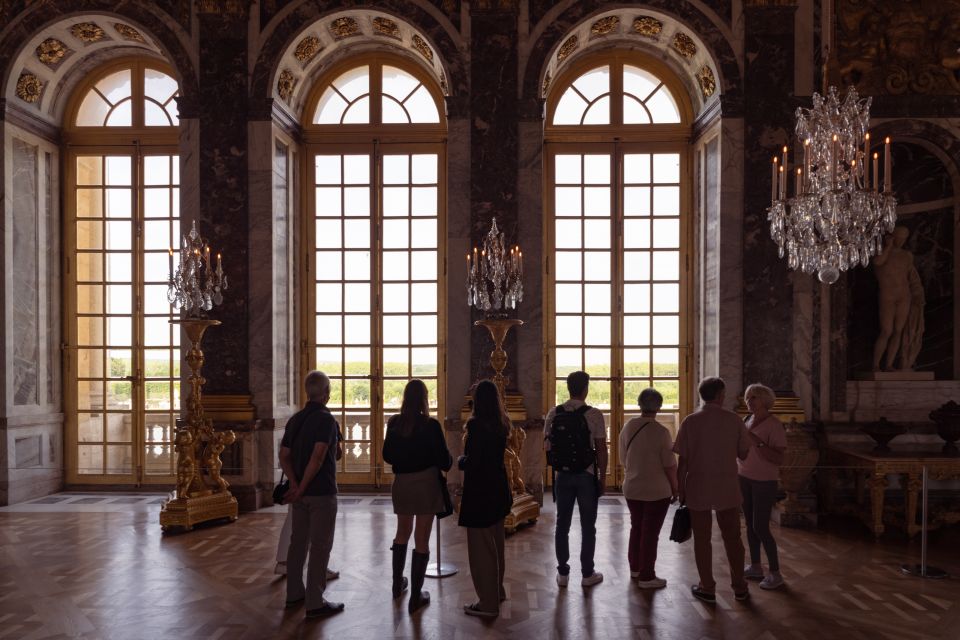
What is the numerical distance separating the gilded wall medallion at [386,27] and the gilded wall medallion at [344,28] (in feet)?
0.74

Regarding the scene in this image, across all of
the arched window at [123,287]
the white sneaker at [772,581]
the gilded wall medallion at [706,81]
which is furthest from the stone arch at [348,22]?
the white sneaker at [772,581]

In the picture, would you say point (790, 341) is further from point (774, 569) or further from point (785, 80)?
point (774, 569)

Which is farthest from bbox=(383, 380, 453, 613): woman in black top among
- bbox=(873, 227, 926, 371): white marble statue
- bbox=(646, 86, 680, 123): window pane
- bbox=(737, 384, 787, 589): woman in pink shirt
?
bbox=(646, 86, 680, 123): window pane

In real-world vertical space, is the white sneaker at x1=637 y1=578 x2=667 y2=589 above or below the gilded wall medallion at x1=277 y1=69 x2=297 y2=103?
below

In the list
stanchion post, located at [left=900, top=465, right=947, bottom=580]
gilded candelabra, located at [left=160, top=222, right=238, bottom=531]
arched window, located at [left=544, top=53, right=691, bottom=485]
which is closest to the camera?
stanchion post, located at [left=900, top=465, right=947, bottom=580]

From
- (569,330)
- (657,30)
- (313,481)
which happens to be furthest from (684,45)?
(313,481)

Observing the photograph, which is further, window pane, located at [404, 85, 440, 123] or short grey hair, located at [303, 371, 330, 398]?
window pane, located at [404, 85, 440, 123]

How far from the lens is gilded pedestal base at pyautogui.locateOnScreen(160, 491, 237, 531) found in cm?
663

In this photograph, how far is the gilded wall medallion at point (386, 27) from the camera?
8.02 meters

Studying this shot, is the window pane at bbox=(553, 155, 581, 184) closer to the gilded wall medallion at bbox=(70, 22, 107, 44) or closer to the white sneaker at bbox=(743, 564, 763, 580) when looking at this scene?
the white sneaker at bbox=(743, 564, 763, 580)

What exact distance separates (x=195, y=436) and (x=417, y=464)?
357cm

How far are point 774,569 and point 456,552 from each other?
2.40 m

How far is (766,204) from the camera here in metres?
7.57

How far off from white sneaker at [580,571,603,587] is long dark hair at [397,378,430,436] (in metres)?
1.76
